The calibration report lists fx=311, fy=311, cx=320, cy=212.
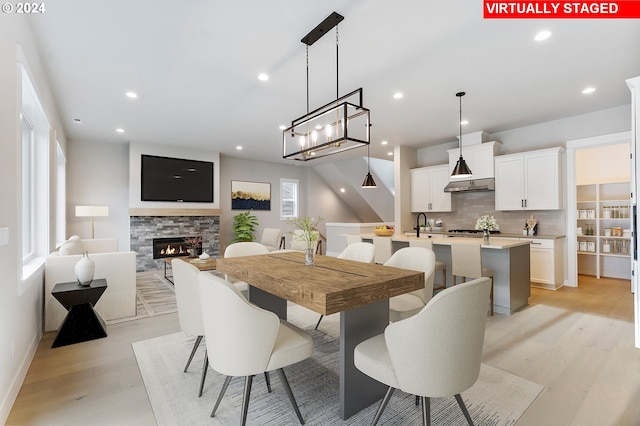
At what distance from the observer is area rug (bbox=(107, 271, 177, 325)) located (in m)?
3.71

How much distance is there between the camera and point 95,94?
3.94 m

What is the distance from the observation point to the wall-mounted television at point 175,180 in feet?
21.6

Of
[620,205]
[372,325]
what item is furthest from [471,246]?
[620,205]

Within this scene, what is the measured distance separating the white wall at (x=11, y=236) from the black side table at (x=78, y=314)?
12.2 inches

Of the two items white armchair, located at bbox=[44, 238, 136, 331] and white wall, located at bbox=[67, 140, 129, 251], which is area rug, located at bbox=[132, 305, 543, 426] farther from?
white wall, located at bbox=[67, 140, 129, 251]

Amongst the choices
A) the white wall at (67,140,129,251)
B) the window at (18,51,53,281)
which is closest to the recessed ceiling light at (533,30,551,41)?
the window at (18,51,53,281)

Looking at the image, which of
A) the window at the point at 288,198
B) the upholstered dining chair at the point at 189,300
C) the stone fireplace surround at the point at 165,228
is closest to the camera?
the upholstered dining chair at the point at 189,300

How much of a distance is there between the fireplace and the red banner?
6857mm

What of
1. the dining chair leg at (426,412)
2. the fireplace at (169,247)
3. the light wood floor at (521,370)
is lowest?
the light wood floor at (521,370)

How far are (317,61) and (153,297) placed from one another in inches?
150

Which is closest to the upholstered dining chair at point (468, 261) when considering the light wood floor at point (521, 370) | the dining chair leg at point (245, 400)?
the light wood floor at point (521, 370)

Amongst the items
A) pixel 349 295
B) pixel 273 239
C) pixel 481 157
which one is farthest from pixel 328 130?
pixel 273 239

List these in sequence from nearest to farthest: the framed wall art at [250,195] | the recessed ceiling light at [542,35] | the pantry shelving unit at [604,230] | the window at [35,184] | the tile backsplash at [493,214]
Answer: the recessed ceiling light at [542,35] < the window at [35,184] < the tile backsplash at [493,214] < the pantry shelving unit at [604,230] < the framed wall art at [250,195]

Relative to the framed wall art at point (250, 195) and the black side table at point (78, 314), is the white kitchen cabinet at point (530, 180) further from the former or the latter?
the black side table at point (78, 314)
